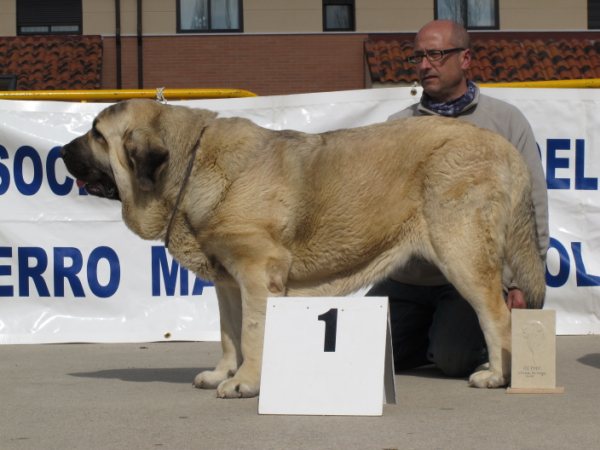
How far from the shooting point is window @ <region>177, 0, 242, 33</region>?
933 inches

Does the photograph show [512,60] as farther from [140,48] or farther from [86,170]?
[86,170]

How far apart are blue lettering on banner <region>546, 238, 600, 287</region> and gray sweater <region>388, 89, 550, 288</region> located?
2124 mm

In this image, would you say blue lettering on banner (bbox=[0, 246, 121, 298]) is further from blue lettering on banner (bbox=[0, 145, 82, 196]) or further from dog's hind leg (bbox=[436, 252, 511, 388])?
dog's hind leg (bbox=[436, 252, 511, 388])

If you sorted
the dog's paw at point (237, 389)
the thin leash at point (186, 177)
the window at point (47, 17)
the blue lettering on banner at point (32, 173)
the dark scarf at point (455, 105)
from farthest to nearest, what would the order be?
1. the window at point (47, 17)
2. the blue lettering on banner at point (32, 173)
3. the dark scarf at point (455, 105)
4. the thin leash at point (186, 177)
5. the dog's paw at point (237, 389)

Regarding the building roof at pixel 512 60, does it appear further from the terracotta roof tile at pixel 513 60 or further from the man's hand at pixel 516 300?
the man's hand at pixel 516 300

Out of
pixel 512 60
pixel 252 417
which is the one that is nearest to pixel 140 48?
pixel 512 60

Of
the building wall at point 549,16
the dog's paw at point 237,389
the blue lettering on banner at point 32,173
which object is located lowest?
the dog's paw at point 237,389

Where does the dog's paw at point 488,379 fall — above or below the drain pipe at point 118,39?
below

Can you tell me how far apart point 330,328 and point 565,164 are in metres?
4.00

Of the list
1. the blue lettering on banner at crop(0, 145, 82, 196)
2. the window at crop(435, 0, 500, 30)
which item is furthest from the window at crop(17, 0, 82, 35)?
the blue lettering on banner at crop(0, 145, 82, 196)

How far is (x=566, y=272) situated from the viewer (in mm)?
8969

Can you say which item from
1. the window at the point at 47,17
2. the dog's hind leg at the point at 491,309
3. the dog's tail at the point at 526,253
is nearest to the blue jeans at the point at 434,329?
the dog's tail at the point at 526,253

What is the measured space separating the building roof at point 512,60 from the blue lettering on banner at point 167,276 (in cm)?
1237

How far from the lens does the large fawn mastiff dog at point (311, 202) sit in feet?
19.8
